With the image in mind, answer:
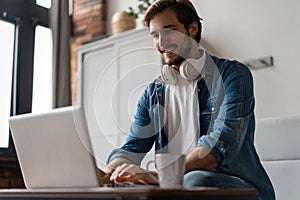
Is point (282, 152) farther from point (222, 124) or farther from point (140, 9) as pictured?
point (140, 9)

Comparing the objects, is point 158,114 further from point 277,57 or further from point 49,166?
point 277,57

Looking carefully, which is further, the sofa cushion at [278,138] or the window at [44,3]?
the window at [44,3]

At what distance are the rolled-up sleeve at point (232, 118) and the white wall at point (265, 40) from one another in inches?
40.2

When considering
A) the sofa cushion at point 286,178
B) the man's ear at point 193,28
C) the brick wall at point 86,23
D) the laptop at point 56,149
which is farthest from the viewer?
the brick wall at point 86,23

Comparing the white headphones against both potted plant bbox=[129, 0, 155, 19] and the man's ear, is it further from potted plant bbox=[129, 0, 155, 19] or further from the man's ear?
potted plant bbox=[129, 0, 155, 19]

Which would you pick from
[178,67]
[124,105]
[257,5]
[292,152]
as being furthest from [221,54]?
[178,67]

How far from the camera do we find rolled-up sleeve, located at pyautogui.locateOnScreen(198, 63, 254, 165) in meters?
1.44

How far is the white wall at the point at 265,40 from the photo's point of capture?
2.55 m

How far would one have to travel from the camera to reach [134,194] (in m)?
0.91

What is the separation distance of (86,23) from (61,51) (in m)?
0.52

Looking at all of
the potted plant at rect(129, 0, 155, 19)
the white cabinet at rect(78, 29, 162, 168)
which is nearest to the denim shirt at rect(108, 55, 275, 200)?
the white cabinet at rect(78, 29, 162, 168)

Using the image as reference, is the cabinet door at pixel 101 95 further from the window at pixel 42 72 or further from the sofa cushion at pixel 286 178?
the sofa cushion at pixel 286 178

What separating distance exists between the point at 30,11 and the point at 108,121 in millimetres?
987

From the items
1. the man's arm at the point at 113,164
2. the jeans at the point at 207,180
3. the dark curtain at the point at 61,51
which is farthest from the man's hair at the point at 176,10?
the dark curtain at the point at 61,51
